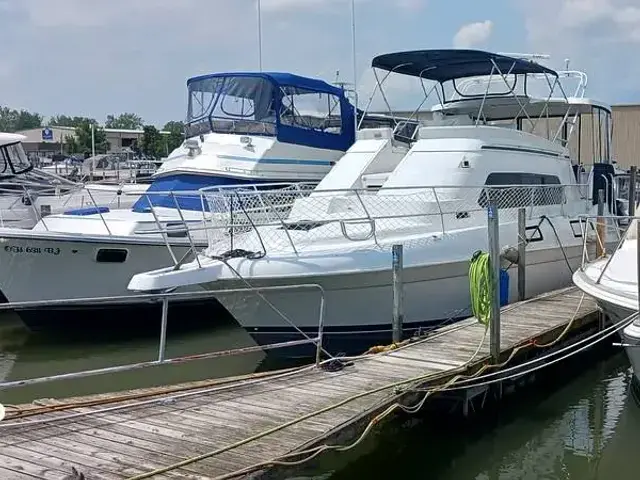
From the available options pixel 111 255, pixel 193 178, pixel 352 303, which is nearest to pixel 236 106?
pixel 193 178

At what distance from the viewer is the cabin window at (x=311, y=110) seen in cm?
1430

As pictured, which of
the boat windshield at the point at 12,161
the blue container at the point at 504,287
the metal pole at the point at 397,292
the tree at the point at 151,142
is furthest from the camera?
the tree at the point at 151,142

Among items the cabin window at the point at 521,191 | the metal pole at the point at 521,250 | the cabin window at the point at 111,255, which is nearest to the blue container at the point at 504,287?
the metal pole at the point at 521,250

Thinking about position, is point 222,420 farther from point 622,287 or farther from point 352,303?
point 622,287

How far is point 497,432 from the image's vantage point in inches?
316

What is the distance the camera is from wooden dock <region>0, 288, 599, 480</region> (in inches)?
205

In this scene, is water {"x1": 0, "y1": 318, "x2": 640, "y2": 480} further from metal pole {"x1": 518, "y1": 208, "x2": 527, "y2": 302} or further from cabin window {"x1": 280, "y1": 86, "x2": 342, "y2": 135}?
cabin window {"x1": 280, "y1": 86, "x2": 342, "y2": 135}

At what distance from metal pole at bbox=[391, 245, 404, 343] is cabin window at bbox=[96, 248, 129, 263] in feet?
16.4

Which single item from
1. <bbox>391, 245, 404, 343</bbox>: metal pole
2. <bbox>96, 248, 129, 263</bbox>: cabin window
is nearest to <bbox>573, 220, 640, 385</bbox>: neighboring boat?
<bbox>391, 245, 404, 343</bbox>: metal pole

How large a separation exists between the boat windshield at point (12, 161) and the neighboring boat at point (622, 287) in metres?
11.9

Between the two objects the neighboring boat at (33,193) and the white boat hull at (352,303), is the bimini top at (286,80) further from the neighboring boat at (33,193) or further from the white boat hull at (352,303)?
the white boat hull at (352,303)

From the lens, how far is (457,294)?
33.4 ft

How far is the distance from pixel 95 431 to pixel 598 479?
4329 millimetres

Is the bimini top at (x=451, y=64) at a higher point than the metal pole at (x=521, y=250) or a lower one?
higher
